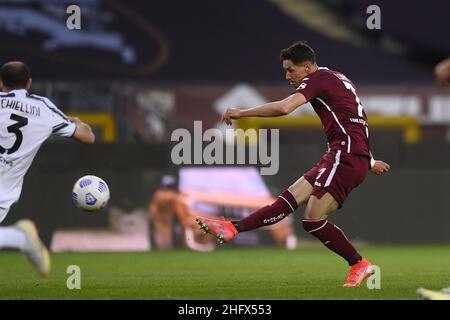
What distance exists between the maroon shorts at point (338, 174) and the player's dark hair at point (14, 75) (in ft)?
7.73

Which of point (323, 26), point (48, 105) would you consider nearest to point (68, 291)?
point (48, 105)

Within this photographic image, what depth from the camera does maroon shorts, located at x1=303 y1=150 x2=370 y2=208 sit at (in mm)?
8586

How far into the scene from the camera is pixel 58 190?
50.5 ft

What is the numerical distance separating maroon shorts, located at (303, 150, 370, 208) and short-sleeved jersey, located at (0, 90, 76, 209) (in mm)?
1962

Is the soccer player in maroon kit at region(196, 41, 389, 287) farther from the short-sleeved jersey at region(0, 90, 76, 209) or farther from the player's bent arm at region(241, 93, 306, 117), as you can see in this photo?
the short-sleeved jersey at region(0, 90, 76, 209)

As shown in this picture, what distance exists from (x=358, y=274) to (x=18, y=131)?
110 inches

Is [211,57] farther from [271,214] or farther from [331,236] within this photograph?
[331,236]

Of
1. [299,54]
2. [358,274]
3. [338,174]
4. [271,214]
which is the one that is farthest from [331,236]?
[299,54]

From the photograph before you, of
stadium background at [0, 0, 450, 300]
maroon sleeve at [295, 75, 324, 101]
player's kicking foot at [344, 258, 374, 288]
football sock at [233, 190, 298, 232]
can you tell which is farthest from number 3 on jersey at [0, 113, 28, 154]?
stadium background at [0, 0, 450, 300]

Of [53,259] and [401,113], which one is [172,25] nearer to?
[401,113]

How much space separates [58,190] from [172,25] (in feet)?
35.2

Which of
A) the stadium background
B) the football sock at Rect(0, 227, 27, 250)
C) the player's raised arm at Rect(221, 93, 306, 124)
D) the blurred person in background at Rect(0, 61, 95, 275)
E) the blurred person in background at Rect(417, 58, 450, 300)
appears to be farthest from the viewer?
the stadium background

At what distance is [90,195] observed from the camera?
29.7 feet

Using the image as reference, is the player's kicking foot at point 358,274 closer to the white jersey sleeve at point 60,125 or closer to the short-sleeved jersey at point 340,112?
the short-sleeved jersey at point 340,112
